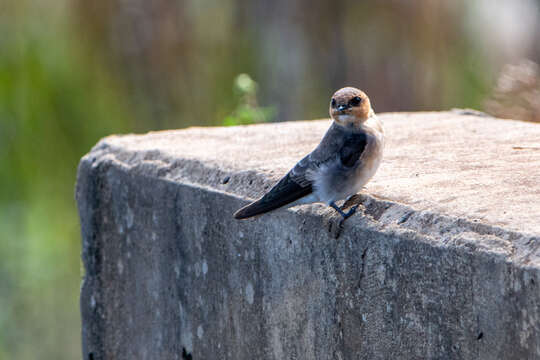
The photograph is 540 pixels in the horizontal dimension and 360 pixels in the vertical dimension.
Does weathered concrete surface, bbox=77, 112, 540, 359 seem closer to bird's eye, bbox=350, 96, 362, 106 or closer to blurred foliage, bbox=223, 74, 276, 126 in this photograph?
bird's eye, bbox=350, 96, 362, 106

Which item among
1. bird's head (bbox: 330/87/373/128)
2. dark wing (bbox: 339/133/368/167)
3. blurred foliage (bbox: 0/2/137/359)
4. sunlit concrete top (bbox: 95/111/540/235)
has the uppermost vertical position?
bird's head (bbox: 330/87/373/128)

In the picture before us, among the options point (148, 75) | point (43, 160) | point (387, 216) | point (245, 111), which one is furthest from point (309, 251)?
point (43, 160)

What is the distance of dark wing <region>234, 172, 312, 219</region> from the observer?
7.50ft

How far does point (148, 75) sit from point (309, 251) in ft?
17.0

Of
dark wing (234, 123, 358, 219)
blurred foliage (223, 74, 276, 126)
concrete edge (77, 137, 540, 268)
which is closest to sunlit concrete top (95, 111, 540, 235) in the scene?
concrete edge (77, 137, 540, 268)

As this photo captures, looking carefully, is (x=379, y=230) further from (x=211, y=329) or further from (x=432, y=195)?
(x=211, y=329)

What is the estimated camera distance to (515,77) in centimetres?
464

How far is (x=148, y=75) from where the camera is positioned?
7.24 metres

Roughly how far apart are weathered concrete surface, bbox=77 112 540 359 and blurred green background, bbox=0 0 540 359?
3683 millimetres

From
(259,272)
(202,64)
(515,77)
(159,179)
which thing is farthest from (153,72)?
(259,272)

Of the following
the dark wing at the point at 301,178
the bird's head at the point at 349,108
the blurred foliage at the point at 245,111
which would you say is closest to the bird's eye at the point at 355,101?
the bird's head at the point at 349,108

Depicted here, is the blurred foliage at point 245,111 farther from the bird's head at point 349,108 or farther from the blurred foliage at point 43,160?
the blurred foliage at point 43,160

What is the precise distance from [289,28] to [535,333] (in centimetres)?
647

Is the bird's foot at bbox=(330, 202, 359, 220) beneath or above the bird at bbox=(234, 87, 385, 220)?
beneath
